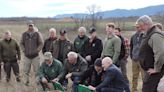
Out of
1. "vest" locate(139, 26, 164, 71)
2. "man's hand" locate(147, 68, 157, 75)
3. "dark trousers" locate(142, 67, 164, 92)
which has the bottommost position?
"dark trousers" locate(142, 67, 164, 92)

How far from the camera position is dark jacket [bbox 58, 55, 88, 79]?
9.06 meters

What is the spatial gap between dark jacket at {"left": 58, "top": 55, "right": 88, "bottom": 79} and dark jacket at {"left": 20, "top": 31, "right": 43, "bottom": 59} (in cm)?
173

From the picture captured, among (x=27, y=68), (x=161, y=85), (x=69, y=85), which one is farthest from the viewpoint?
(x=27, y=68)

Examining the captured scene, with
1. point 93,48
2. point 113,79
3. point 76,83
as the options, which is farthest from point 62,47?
point 113,79

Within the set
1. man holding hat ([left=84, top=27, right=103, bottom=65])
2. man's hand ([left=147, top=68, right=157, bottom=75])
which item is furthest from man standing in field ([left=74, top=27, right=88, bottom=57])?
man's hand ([left=147, top=68, right=157, bottom=75])

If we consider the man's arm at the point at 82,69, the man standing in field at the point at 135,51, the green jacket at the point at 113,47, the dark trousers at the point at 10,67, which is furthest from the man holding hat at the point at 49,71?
the dark trousers at the point at 10,67

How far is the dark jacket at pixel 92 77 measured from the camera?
8.56 meters

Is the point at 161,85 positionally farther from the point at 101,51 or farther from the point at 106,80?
the point at 101,51

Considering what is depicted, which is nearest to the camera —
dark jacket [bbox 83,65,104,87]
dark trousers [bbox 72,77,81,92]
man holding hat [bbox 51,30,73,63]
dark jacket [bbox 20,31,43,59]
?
dark jacket [bbox 83,65,104,87]

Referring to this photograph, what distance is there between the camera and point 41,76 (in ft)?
31.3

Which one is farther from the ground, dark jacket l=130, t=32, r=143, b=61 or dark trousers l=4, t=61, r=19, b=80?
dark jacket l=130, t=32, r=143, b=61

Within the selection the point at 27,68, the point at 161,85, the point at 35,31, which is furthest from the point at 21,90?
the point at 161,85

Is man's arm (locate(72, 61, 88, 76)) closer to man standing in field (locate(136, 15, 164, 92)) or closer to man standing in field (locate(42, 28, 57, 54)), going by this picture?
man standing in field (locate(42, 28, 57, 54))

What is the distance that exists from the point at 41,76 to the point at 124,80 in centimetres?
247
